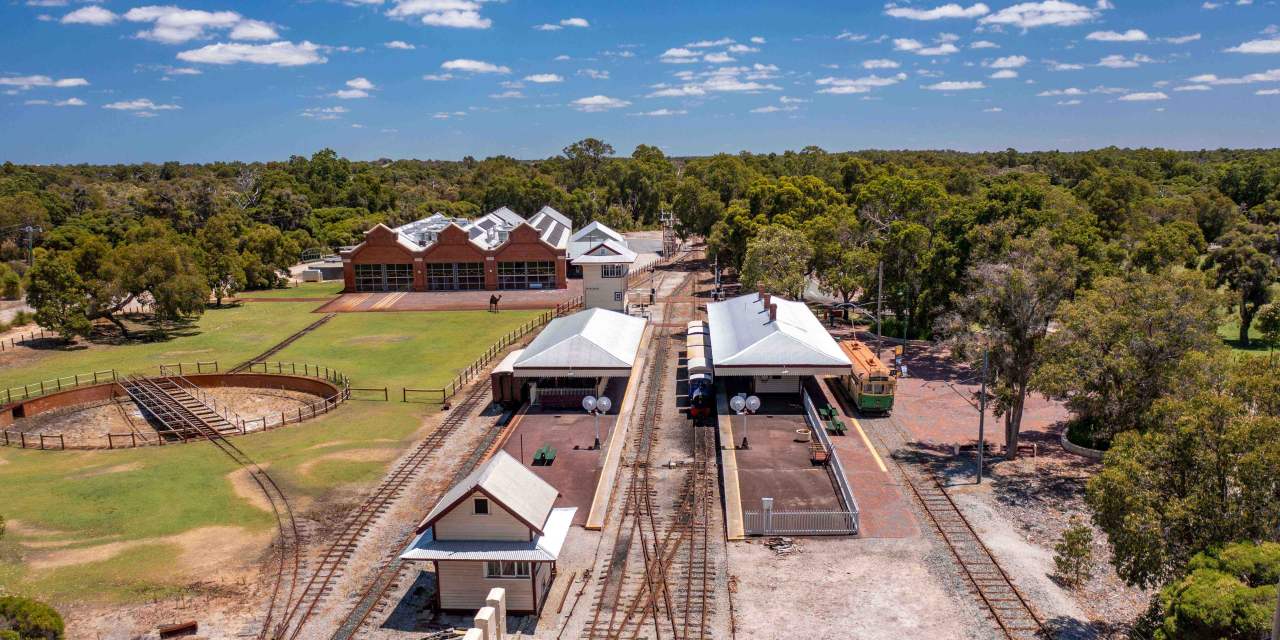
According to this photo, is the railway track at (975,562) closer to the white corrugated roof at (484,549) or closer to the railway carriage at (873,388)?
the railway carriage at (873,388)

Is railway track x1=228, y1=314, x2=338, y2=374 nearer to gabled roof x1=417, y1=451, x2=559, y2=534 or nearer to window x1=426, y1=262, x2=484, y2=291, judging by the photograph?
window x1=426, y1=262, x2=484, y2=291

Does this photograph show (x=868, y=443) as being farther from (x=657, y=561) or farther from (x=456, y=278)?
(x=456, y=278)

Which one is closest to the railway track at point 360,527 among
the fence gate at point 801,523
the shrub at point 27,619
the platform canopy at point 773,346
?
the shrub at point 27,619

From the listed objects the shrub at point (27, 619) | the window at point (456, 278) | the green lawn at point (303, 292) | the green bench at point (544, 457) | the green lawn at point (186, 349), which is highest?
the window at point (456, 278)

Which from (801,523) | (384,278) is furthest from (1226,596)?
(384,278)

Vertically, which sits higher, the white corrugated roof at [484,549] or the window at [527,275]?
the window at [527,275]

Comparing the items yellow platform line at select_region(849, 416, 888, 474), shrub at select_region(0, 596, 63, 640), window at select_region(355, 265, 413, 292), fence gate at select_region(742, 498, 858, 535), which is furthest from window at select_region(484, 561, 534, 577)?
window at select_region(355, 265, 413, 292)

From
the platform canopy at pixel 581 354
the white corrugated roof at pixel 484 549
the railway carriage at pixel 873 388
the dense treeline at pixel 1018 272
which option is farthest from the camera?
the platform canopy at pixel 581 354
